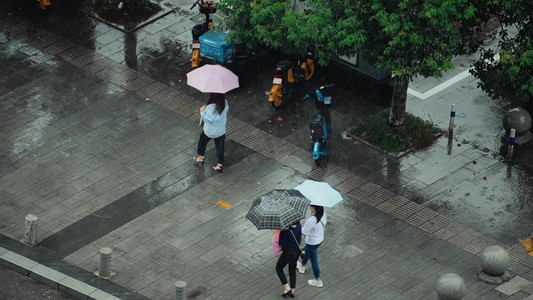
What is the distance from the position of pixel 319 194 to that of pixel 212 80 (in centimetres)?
462

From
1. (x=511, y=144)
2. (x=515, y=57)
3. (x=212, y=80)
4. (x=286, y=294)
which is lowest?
(x=286, y=294)

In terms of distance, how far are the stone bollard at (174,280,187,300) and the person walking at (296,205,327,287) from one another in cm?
209

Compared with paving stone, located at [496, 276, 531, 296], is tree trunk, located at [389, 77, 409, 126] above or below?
above

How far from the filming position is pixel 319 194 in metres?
19.0

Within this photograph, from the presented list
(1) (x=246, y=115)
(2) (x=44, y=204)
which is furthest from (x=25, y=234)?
(1) (x=246, y=115)

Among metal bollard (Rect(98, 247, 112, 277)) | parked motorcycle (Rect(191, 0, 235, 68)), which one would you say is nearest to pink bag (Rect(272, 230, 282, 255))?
metal bollard (Rect(98, 247, 112, 277))

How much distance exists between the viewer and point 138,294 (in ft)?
64.5

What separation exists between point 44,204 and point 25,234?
4.29ft

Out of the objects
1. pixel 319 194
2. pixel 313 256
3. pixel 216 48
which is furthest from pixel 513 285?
pixel 216 48

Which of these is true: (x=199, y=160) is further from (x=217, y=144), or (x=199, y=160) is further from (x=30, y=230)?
(x=30, y=230)

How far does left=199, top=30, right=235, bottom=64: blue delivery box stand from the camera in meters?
26.3

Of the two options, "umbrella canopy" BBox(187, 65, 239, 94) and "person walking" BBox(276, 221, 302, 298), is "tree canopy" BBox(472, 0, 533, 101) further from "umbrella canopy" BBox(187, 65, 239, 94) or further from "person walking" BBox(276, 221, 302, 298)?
"person walking" BBox(276, 221, 302, 298)

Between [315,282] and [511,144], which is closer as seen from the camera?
[315,282]

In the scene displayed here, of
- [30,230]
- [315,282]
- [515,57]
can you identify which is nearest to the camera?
[315,282]
